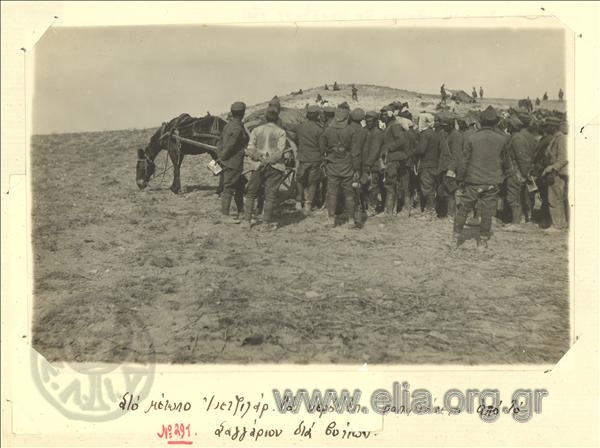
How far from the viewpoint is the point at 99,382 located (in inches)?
198

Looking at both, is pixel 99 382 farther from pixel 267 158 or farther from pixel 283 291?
pixel 267 158

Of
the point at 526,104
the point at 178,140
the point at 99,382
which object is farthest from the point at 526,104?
the point at 99,382

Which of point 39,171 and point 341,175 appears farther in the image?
point 341,175

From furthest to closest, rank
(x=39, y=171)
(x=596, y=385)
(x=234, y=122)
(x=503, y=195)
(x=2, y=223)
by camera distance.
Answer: (x=503, y=195)
(x=234, y=122)
(x=39, y=171)
(x=2, y=223)
(x=596, y=385)

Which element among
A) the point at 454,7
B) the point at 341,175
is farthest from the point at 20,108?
the point at 454,7

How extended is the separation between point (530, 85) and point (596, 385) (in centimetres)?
374

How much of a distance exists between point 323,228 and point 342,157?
45.5 inches

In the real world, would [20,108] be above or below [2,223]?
above

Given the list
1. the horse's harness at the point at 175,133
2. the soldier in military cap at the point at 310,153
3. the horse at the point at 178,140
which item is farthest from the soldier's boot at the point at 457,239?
the horse's harness at the point at 175,133

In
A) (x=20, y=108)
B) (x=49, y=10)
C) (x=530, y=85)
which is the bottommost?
(x=20, y=108)

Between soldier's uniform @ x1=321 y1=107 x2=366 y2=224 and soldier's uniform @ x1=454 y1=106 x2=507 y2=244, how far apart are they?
172 centimetres

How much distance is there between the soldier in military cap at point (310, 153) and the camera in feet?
27.6

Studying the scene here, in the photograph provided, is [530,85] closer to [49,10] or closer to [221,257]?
[221,257]

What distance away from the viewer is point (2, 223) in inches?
223
